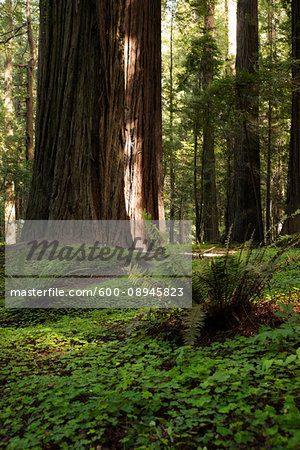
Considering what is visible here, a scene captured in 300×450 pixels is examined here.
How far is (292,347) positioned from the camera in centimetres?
235

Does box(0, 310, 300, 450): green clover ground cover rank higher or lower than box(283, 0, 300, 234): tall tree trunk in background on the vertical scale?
lower

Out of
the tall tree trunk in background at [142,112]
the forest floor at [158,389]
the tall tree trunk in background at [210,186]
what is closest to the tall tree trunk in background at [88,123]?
the tall tree trunk in background at [142,112]

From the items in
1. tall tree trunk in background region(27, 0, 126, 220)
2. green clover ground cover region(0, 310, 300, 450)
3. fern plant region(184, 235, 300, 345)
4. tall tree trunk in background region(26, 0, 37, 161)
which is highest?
tall tree trunk in background region(26, 0, 37, 161)

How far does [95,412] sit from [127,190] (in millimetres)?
4076

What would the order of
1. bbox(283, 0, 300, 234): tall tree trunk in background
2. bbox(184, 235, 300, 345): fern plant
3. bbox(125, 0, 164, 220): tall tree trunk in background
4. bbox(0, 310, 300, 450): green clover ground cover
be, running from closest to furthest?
bbox(0, 310, 300, 450): green clover ground cover
bbox(184, 235, 300, 345): fern plant
bbox(125, 0, 164, 220): tall tree trunk in background
bbox(283, 0, 300, 234): tall tree trunk in background

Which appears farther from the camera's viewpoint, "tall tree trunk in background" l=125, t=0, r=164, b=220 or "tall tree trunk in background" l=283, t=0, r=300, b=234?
"tall tree trunk in background" l=283, t=0, r=300, b=234

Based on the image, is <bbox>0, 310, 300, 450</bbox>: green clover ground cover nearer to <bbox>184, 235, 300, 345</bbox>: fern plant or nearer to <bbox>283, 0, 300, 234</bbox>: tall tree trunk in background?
<bbox>184, 235, 300, 345</bbox>: fern plant

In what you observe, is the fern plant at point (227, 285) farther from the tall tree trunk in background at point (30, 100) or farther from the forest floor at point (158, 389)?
the tall tree trunk in background at point (30, 100)

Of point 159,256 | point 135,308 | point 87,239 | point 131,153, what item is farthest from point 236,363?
point 131,153

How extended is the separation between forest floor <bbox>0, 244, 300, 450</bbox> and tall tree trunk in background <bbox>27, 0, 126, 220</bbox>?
268cm

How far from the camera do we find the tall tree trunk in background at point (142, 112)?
5.80 m

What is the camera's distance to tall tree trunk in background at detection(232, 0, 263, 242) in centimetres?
1187

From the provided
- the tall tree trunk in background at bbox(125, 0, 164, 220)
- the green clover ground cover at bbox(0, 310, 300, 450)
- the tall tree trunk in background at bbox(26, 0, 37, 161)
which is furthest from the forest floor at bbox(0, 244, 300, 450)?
the tall tree trunk in background at bbox(26, 0, 37, 161)

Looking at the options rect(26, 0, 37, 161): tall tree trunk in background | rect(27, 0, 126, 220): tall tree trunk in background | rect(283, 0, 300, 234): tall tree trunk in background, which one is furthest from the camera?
rect(26, 0, 37, 161): tall tree trunk in background
